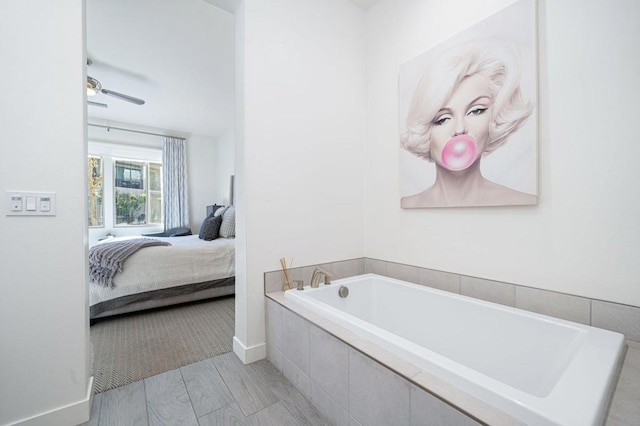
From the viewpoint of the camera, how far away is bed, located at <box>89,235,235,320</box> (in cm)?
260

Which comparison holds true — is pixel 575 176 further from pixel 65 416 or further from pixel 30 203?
pixel 65 416

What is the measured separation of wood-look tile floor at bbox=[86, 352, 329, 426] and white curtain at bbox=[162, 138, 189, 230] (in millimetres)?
4000

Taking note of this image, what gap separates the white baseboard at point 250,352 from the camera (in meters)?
1.83

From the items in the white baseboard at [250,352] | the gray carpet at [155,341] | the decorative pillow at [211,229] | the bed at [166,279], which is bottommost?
the gray carpet at [155,341]

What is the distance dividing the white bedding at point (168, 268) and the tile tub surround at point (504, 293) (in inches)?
60.8

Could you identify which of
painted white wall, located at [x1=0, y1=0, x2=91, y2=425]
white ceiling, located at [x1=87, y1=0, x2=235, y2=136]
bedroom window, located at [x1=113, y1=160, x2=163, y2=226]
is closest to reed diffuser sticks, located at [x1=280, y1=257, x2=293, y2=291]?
painted white wall, located at [x1=0, y1=0, x2=91, y2=425]

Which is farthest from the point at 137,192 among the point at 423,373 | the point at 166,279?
the point at 423,373

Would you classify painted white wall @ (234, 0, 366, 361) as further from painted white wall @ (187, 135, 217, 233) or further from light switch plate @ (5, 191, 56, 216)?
painted white wall @ (187, 135, 217, 233)

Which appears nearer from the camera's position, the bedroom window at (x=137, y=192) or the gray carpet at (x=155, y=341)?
the gray carpet at (x=155, y=341)

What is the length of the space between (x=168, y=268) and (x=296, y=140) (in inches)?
78.8

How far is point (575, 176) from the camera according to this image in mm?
1277

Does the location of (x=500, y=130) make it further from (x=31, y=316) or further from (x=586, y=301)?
(x=31, y=316)

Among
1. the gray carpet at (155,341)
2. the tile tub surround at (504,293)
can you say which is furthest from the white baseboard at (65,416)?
the tile tub surround at (504,293)

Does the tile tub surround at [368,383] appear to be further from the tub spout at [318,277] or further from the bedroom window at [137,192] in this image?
the bedroom window at [137,192]
